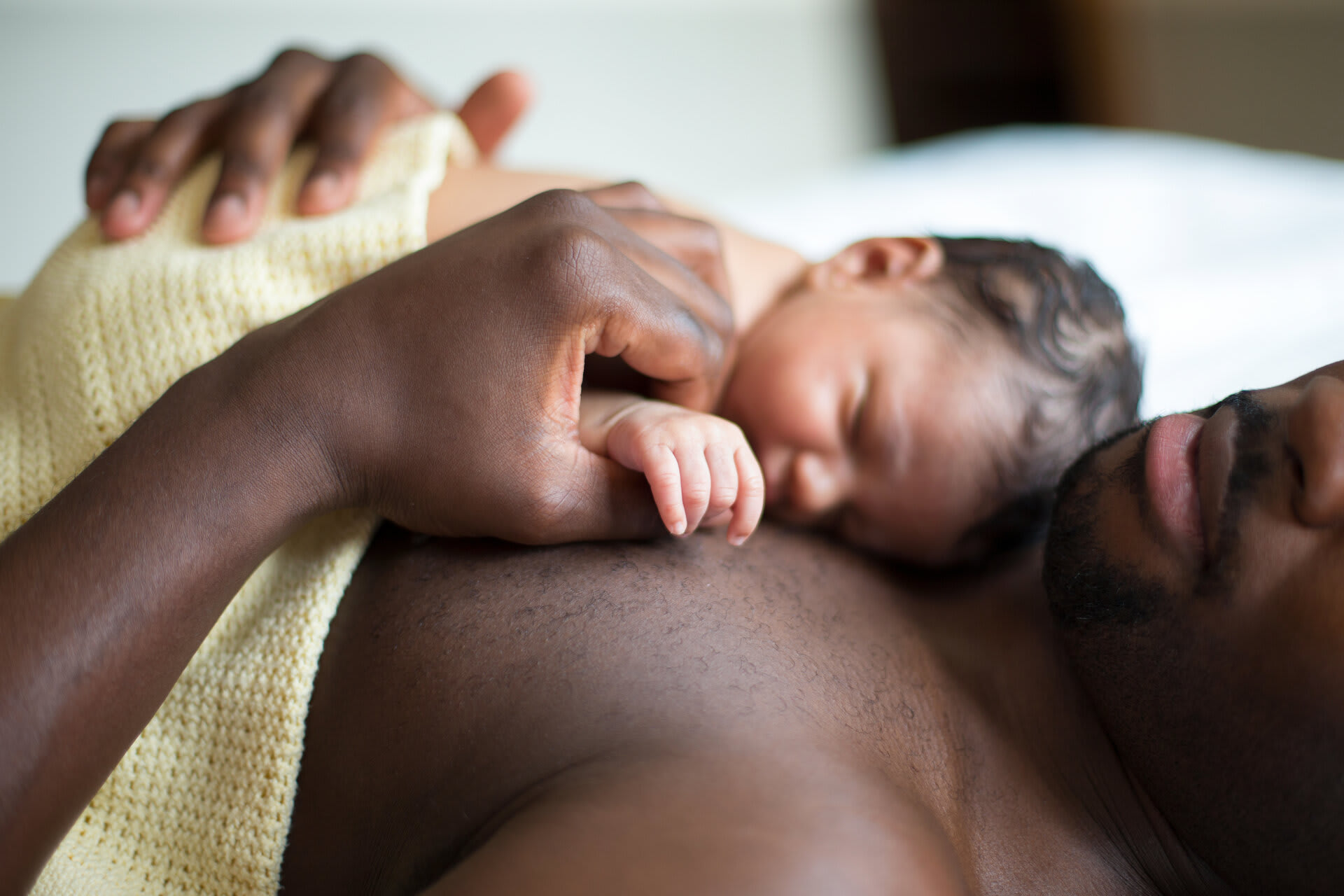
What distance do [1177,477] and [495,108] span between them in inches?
43.1

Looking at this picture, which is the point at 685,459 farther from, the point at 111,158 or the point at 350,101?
the point at 111,158

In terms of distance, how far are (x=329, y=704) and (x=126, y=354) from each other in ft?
1.29

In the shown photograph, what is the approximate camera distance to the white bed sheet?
162cm

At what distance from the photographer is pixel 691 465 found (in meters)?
0.82

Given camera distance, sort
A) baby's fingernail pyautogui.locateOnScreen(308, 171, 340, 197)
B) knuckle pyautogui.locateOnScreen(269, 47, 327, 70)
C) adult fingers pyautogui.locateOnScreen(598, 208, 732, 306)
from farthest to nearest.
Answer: knuckle pyautogui.locateOnScreen(269, 47, 327, 70), baby's fingernail pyautogui.locateOnScreen(308, 171, 340, 197), adult fingers pyautogui.locateOnScreen(598, 208, 732, 306)

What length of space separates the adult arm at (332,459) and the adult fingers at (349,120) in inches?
11.2

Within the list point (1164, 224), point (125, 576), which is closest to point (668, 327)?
point (125, 576)

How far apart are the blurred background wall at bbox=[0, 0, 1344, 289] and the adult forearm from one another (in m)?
1.95

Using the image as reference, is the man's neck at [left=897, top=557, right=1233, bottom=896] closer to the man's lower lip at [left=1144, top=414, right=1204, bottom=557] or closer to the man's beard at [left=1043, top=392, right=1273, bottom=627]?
the man's beard at [left=1043, top=392, right=1273, bottom=627]

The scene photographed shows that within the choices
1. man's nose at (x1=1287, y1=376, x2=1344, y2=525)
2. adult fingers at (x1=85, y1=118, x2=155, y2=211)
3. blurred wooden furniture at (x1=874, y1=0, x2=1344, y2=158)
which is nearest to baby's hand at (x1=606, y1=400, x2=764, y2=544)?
man's nose at (x1=1287, y1=376, x2=1344, y2=525)

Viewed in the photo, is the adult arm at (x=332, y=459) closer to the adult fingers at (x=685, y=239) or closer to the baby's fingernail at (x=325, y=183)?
the adult fingers at (x=685, y=239)

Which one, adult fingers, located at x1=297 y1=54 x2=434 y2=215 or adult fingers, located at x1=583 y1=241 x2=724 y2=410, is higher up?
adult fingers, located at x1=297 y1=54 x2=434 y2=215

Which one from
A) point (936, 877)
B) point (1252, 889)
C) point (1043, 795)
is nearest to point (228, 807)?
point (936, 877)

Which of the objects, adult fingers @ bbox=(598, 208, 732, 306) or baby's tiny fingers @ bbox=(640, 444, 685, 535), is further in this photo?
adult fingers @ bbox=(598, 208, 732, 306)
